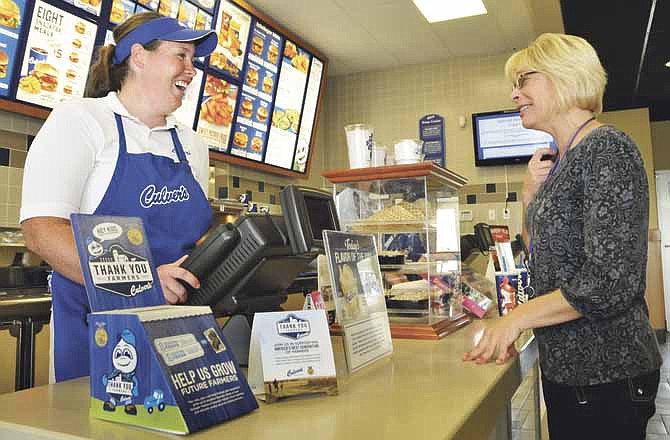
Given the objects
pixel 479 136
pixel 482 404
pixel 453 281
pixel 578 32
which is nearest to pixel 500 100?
pixel 479 136

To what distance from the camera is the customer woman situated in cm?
119

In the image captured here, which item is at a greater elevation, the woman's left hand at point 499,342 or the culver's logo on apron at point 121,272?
the culver's logo on apron at point 121,272

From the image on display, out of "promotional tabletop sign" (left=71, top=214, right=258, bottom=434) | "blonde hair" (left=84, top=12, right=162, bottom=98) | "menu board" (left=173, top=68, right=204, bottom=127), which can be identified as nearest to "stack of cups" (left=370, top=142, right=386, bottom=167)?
"blonde hair" (left=84, top=12, right=162, bottom=98)

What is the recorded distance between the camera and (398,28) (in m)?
4.94

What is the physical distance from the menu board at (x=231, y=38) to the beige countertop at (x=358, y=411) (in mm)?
3360

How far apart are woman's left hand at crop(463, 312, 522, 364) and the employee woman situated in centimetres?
71

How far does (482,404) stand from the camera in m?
0.95

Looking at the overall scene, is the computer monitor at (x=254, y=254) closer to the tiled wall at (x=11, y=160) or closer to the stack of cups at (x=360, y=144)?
the stack of cups at (x=360, y=144)

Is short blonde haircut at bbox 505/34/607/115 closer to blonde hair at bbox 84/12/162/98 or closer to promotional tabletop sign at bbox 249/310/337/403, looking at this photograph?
promotional tabletop sign at bbox 249/310/337/403

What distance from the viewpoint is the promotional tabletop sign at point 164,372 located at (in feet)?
2.46

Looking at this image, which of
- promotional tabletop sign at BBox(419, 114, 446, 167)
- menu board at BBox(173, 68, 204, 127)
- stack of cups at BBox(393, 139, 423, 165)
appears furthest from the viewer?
promotional tabletop sign at BBox(419, 114, 446, 167)

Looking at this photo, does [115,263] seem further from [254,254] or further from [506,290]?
[506,290]

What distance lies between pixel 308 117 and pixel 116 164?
3872mm

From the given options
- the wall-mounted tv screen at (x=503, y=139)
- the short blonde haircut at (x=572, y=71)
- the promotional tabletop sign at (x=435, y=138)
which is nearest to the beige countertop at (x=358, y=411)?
the short blonde haircut at (x=572, y=71)
